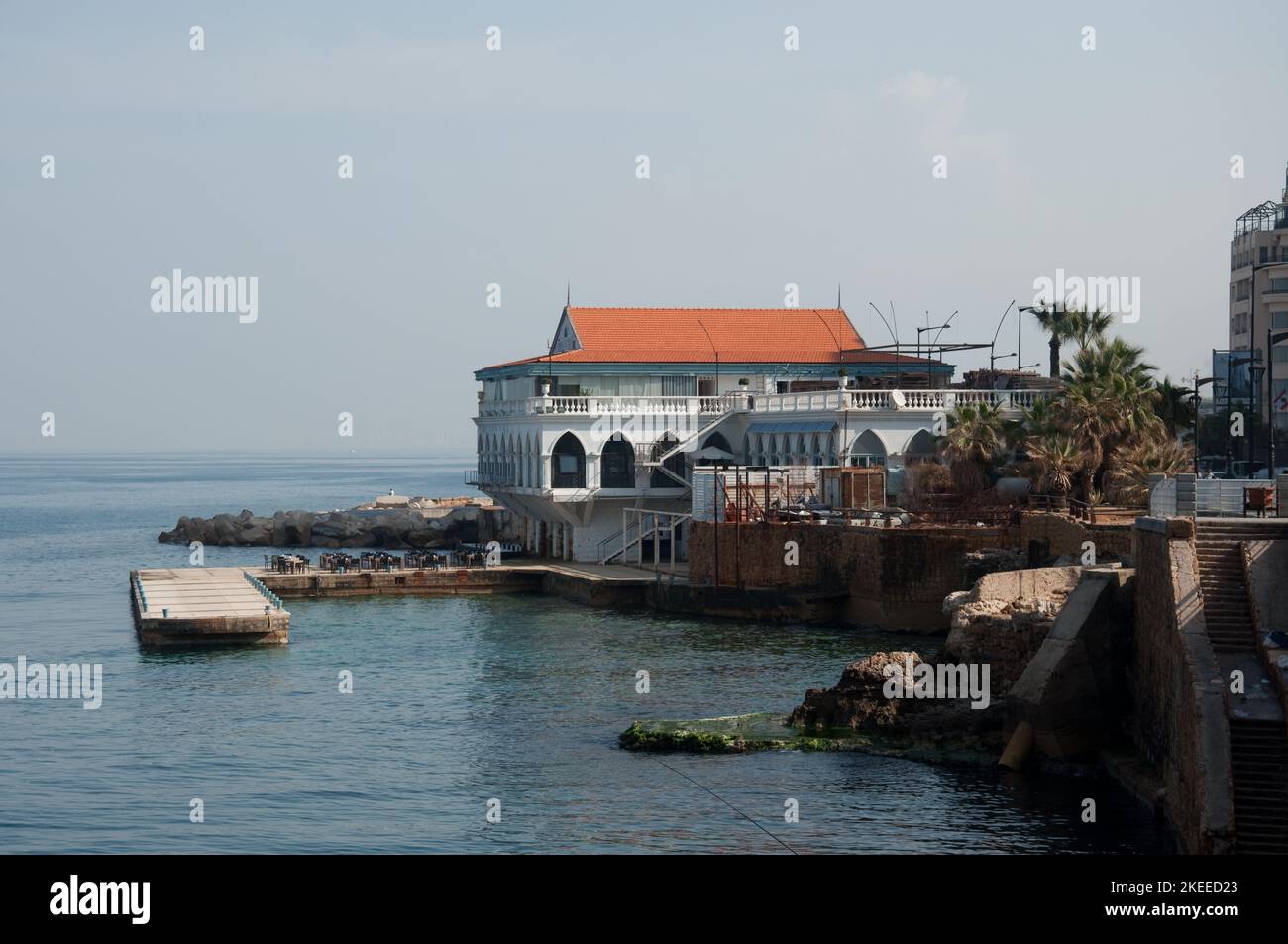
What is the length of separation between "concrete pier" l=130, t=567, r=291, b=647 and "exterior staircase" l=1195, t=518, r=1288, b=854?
2916 cm

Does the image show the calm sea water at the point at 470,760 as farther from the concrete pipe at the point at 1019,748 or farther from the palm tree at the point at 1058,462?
the palm tree at the point at 1058,462

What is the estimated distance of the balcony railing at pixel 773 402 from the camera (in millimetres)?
60469

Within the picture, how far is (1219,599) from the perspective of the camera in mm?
25281

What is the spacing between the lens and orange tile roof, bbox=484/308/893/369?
69250 mm

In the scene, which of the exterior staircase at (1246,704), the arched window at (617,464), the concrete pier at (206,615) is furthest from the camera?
the arched window at (617,464)

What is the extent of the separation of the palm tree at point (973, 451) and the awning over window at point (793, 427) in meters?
5.71

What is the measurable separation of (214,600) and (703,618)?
15595 mm

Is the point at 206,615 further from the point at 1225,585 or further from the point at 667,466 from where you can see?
the point at 1225,585

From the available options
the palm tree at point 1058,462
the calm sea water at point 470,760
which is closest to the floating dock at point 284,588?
the calm sea water at point 470,760

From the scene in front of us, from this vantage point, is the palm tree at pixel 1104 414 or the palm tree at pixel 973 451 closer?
the palm tree at pixel 1104 414

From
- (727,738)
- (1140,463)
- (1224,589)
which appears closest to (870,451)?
(1140,463)

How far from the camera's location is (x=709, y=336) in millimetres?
71625
